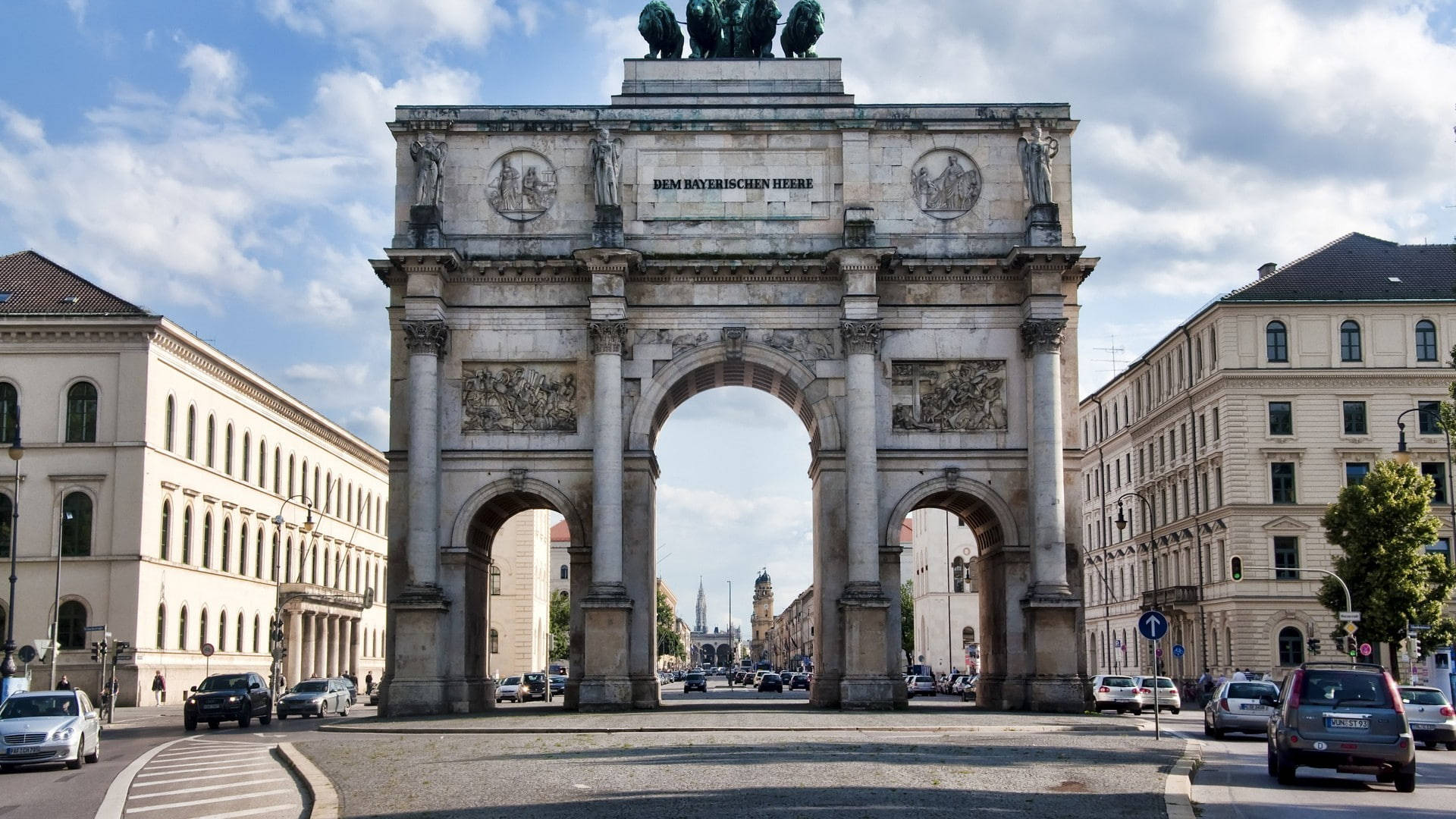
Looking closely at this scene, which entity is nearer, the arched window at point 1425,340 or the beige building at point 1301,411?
the beige building at point 1301,411

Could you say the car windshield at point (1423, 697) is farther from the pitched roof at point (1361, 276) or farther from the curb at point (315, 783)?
the pitched roof at point (1361, 276)

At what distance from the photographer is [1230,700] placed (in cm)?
3534

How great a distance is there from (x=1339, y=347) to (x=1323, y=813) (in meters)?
54.8

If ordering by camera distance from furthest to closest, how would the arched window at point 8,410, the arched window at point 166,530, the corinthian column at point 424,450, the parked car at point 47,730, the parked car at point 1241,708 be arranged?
the arched window at point 166,530 → the arched window at point 8,410 → the corinthian column at point 424,450 → the parked car at point 1241,708 → the parked car at point 47,730

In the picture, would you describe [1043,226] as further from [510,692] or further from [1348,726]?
[510,692]

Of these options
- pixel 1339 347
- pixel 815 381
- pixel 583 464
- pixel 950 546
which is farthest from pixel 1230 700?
pixel 950 546

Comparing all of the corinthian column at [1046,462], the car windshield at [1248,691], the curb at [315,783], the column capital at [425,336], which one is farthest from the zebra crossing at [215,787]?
the corinthian column at [1046,462]

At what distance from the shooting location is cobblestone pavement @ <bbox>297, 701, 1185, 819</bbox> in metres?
18.1

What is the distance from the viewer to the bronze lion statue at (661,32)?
48562mm

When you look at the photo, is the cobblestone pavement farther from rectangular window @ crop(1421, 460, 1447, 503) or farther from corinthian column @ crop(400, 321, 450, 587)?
rectangular window @ crop(1421, 460, 1447, 503)

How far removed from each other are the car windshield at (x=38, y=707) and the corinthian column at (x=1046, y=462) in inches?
947

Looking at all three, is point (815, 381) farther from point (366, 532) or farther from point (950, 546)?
point (950, 546)

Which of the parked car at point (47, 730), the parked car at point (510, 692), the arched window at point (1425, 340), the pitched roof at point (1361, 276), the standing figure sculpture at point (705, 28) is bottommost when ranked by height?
the parked car at point (510, 692)

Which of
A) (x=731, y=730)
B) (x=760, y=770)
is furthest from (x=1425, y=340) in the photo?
(x=760, y=770)
